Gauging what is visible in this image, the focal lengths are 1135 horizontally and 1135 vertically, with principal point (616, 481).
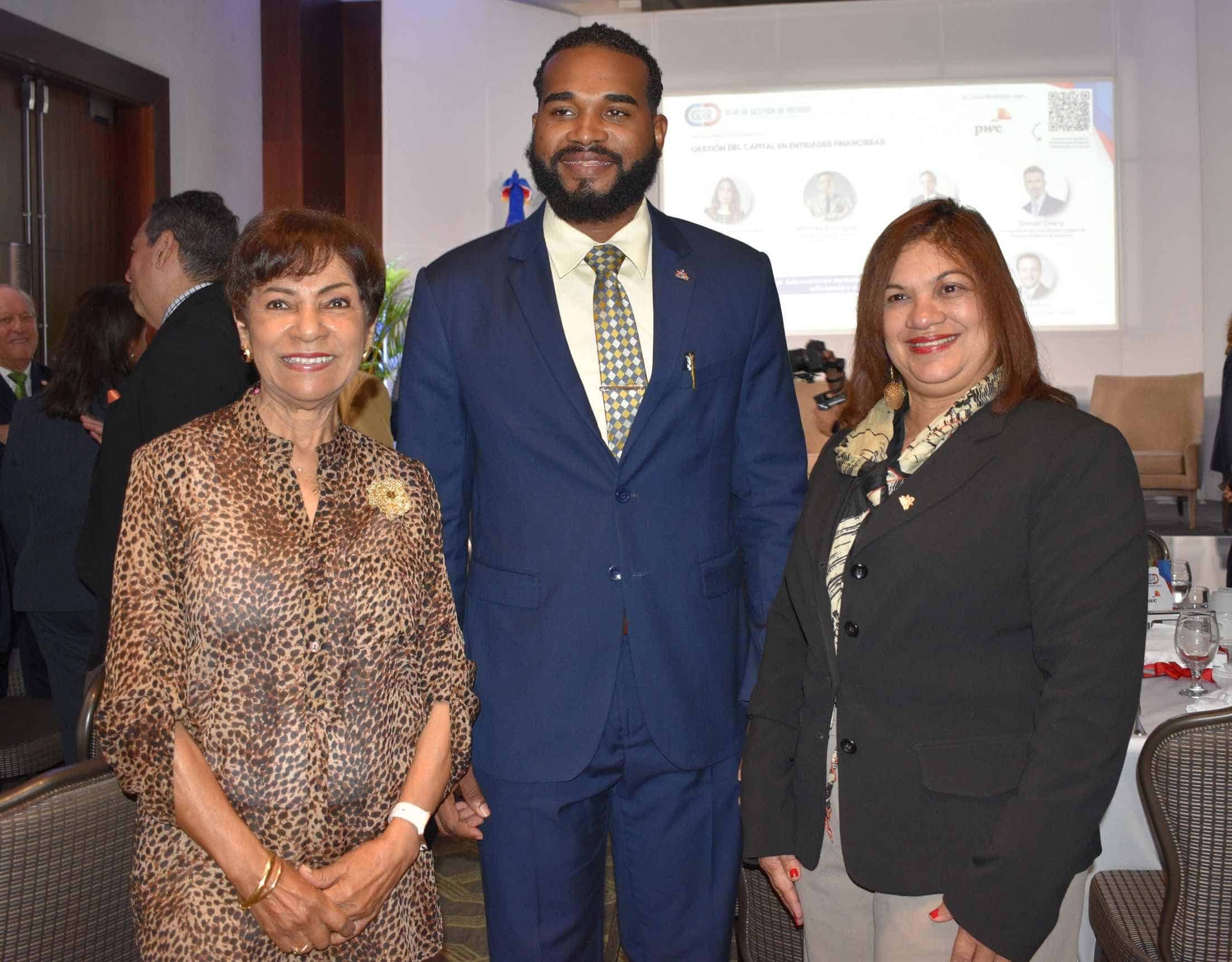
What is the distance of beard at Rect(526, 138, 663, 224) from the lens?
6.74ft

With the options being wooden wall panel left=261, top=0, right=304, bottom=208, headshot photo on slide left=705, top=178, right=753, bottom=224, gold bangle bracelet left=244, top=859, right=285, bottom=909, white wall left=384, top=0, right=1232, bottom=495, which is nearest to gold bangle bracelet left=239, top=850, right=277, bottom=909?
gold bangle bracelet left=244, top=859, right=285, bottom=909

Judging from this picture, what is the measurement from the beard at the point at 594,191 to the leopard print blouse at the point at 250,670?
70cm

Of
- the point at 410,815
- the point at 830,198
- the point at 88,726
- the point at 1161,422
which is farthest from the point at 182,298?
the point at 1161,422

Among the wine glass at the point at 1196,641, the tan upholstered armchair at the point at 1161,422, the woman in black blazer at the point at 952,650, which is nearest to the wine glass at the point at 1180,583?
the wine glass at the point at 1196,641

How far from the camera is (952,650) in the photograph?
5.29ft

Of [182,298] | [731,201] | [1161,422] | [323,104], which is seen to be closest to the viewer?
[182,298]

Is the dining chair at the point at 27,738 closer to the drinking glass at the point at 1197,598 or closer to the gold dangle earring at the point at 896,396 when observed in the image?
the gold dangle earring at the point at 896,396

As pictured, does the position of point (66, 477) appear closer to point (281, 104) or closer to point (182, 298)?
point (182, 298)

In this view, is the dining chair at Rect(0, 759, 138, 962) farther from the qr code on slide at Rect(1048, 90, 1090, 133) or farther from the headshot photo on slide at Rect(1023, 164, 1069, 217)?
the qr code on slide at Rect(1048, 90, 1090, 133)

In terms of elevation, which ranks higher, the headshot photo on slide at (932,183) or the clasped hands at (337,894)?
the headshot photo on slide at (932,183)

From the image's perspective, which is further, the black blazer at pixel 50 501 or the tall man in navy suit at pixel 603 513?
the black blazer at pixel 50 501

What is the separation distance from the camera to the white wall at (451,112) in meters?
9.44

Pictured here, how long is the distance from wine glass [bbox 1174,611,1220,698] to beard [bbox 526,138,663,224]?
1.64 m

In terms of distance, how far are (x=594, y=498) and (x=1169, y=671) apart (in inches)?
68.8
